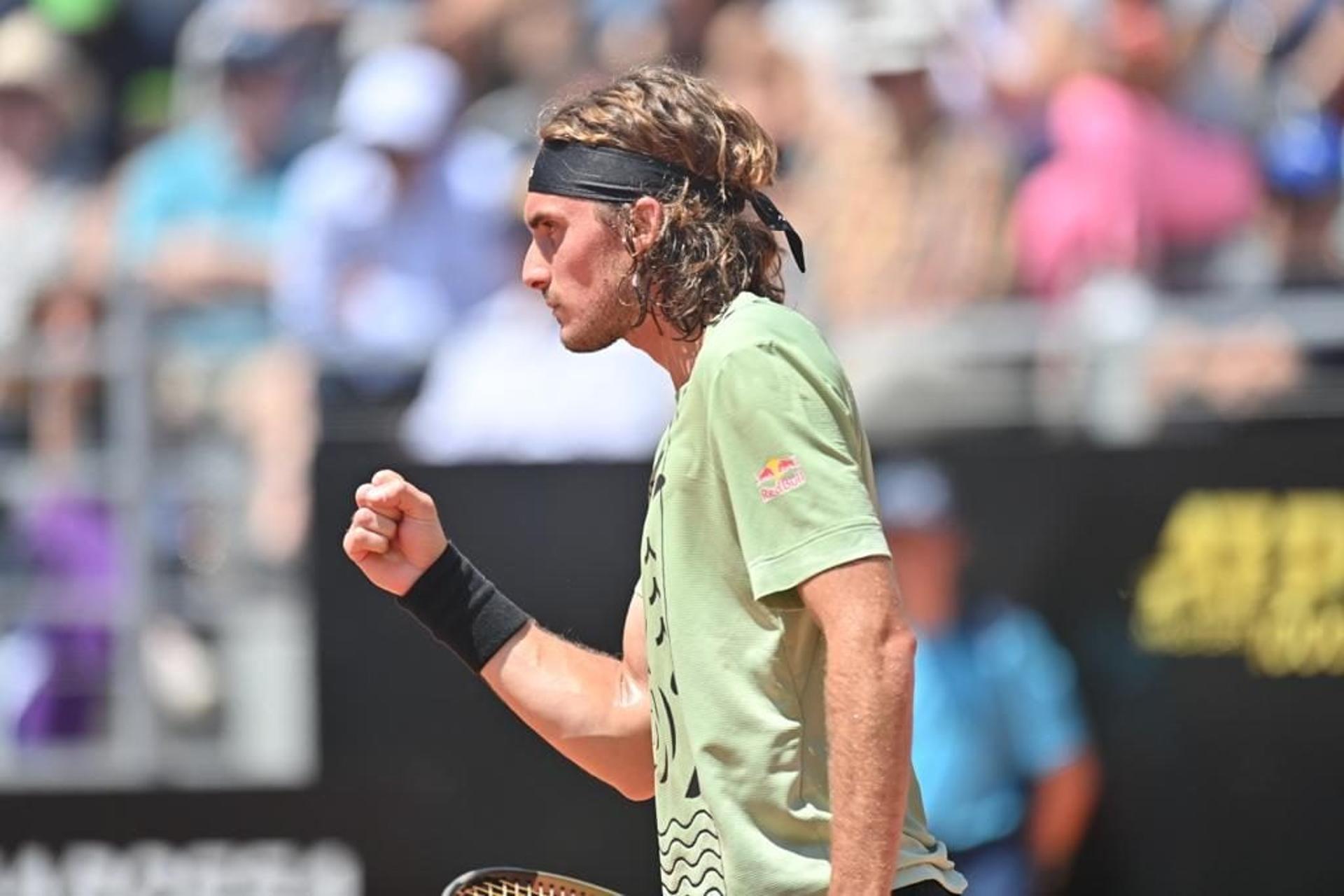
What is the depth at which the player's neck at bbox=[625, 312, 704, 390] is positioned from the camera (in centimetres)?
303

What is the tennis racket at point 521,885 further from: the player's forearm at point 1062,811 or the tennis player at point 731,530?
the player's forearm at point 1062,811

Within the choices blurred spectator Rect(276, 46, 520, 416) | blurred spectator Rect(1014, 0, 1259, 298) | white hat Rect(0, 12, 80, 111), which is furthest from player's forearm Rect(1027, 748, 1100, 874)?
white hat Rect(0, 12, 80, 111)

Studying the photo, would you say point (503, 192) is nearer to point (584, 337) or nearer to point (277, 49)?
point (277, 49)

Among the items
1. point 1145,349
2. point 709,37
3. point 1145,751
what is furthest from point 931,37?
point 1145,751

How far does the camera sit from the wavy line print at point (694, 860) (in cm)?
283

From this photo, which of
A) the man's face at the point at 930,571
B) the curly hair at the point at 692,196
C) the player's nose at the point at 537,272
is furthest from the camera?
the man's face at the point at 930,571

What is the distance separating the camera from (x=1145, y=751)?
6320 millimetres

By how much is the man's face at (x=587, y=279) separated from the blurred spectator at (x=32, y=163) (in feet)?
18.8

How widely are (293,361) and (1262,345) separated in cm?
352

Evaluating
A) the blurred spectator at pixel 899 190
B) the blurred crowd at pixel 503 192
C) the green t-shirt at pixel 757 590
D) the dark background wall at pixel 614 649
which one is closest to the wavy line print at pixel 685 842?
the green t-shirt at pixel 757 590

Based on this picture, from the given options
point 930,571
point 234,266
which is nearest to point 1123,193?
point 930,571

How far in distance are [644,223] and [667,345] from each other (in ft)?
0.58

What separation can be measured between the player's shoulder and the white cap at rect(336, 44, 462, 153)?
581 centimetres

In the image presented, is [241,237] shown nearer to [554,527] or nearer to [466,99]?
[466,99]
